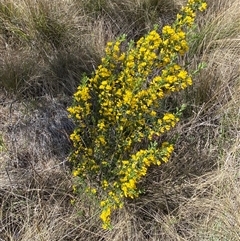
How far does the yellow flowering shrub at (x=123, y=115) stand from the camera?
1.80 m

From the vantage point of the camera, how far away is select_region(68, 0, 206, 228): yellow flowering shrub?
70.8 inches

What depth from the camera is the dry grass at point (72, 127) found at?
200 centimetres

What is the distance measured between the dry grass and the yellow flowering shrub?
0.51ft

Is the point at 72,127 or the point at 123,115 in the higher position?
the point at 123,115

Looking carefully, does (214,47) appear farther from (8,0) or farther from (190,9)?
(8,0)

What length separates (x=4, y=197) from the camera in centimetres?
203

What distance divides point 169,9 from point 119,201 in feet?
5.00

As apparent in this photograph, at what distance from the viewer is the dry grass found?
6.55 ft

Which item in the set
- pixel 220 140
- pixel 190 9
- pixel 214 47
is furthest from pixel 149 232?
pixel 214 47

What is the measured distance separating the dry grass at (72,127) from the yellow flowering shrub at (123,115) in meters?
A: 0.15

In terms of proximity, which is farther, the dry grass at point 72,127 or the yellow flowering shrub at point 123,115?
the dry grass at point 72,127

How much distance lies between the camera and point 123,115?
1.85 meters

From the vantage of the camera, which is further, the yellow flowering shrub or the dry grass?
the dry grass

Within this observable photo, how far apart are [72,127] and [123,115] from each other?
545 millimetres
